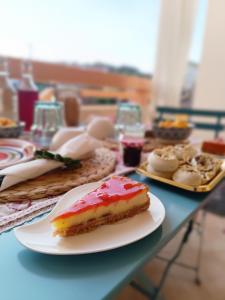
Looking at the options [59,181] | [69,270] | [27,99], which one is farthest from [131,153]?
[27,99]

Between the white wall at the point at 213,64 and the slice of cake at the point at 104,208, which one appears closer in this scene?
the slice of cake at the point at 104,208

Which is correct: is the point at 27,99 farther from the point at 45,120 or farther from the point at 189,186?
the point at 189,186

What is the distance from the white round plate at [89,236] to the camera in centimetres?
34

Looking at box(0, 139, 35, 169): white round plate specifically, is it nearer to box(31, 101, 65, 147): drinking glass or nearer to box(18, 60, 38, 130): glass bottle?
box(31, 101, 65, 147): drinking glass

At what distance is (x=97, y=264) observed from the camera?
344 mm

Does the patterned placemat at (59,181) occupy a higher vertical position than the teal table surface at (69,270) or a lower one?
higher

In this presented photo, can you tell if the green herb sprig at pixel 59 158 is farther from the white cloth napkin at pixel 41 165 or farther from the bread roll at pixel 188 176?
the bread roll at pixel 188 176

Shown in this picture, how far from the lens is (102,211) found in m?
0.41

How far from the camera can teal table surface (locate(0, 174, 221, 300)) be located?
0.96ft

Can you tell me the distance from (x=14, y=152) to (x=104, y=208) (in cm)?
42

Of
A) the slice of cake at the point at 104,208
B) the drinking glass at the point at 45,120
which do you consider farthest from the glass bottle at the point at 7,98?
the slice of cake at the point at 104,208

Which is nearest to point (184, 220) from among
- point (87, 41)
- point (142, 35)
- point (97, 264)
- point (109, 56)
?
point (97, 264)

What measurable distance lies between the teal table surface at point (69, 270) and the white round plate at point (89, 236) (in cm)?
2

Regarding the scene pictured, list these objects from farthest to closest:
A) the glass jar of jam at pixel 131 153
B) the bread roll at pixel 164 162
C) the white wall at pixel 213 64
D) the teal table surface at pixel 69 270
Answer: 1. the white wall at pixel 213 64
2. the glass jar of jam at pixel 131 153
3. the bread roll at pixel 164 162
4. the teal table surface at pixel 69 270
